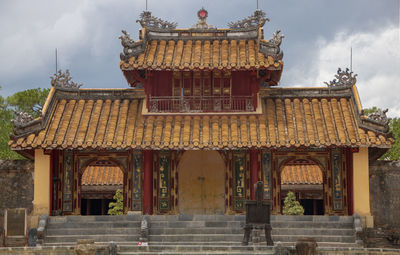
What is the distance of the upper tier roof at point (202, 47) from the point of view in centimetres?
2192

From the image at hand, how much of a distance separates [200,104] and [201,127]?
129 centimetres

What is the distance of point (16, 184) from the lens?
80.3 ft

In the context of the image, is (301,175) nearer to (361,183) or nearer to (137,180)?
(361,183)

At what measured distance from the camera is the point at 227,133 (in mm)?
21484

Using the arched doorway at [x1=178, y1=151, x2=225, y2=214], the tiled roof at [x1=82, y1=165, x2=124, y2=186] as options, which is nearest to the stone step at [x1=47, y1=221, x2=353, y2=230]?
the arched doorway at [x1=178, y1=151, x2=225, y2=214]

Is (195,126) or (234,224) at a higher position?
(195,126)

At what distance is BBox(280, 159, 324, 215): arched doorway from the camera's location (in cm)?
2958

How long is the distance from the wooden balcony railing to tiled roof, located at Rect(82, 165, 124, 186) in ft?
26.0

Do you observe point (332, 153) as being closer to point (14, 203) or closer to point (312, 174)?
point (312, 174)

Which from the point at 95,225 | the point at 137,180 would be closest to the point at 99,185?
→ the point at 137,180

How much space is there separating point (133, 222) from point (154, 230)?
88cm

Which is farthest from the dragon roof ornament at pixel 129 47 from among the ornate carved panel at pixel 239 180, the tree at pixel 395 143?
the tree at pixel 395 143

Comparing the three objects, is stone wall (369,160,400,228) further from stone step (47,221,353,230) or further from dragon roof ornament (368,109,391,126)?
stone step (47,221,353,230)

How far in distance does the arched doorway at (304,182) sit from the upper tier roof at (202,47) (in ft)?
25.0
